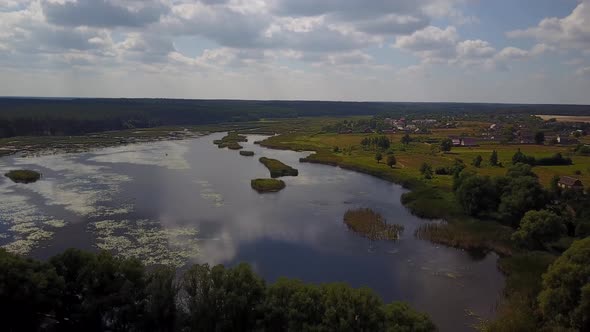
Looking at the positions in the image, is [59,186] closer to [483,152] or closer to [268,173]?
[268,173]

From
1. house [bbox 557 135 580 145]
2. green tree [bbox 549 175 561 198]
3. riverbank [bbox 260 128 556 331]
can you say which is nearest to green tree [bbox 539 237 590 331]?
riverbank [bbox 260 128 556 331]

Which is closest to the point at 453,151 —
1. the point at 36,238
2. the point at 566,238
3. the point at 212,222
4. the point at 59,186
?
the point at 566,238

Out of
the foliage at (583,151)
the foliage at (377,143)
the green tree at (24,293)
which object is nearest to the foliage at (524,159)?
the foliage at (583,151)

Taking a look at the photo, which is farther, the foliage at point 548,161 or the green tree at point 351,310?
the foliage at point 548,161

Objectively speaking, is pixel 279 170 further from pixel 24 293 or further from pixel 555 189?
pixel 24 293

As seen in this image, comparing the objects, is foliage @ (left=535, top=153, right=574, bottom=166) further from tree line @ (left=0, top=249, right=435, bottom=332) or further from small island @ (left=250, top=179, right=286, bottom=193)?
tree line @ (left=0, top=249, right=435, bottom=332)

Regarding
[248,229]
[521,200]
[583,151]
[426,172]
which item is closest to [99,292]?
[248,229]

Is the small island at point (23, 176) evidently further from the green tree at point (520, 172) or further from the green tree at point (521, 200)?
the green tree at point (520, 172)
